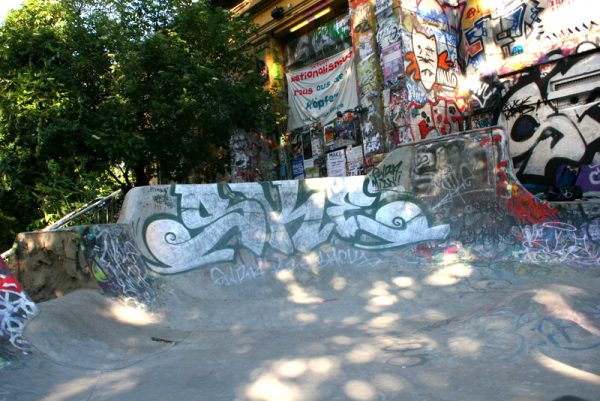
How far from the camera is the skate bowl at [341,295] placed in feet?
12.0

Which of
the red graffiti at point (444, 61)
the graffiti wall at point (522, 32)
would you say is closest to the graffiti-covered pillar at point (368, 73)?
the red graffiti at point (444, 61)

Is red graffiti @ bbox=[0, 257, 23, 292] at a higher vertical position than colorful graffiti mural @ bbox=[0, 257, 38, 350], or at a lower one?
higher

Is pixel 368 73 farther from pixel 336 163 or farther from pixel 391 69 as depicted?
pixel 336 163

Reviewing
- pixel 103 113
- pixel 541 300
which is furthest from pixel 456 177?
pixel 103 113

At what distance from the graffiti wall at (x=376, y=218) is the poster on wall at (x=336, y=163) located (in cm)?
431

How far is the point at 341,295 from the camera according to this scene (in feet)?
22.2

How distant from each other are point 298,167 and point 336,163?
1.82 m

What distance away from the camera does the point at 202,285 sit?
23.1 feet

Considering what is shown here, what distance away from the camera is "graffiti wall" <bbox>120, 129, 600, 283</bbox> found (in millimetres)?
6922

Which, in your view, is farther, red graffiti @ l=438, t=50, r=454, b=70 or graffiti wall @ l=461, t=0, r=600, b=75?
red graffiti @ l=438, t=50, r=454, b=70

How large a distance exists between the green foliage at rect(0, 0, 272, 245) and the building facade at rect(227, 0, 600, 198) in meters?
2.42

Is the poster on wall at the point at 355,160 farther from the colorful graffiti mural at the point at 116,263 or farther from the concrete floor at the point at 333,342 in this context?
the colorful graffiti mural at the point at 116,263

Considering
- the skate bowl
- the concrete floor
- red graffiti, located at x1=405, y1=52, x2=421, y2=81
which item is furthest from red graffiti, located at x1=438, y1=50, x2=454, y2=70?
the concrete floor

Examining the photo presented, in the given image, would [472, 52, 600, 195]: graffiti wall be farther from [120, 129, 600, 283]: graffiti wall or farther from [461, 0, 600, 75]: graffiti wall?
[120, 129, 600, 283]: graffiti wall
